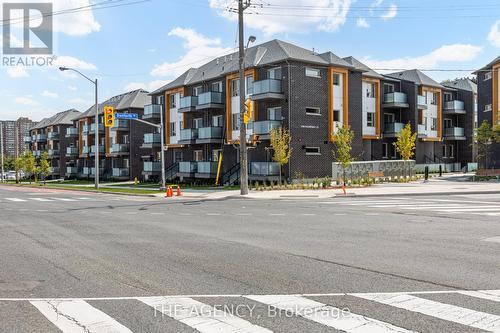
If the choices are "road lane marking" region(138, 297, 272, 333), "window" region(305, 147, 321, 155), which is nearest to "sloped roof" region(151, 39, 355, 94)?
"window" region(305, 147, 321, 155)

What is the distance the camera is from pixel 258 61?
37.9 metres

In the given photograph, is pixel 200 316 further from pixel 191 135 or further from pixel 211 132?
pixel 191 135

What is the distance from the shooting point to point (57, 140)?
86.0m

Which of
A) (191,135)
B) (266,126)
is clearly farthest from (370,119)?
(191,135)

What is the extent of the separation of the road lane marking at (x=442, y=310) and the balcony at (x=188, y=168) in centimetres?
3760

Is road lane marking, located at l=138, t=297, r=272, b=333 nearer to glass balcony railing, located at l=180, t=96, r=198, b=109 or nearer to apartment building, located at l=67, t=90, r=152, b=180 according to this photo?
glass balcony railing, located at l=180, t=96, r=198, b=109

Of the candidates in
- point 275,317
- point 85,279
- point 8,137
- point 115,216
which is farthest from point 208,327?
point 8,137

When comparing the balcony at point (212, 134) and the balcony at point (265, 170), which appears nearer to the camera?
the balcony at point (265, 170)

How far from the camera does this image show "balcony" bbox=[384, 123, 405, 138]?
46056 millimetres

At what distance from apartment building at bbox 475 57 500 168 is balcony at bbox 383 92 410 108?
6984mm

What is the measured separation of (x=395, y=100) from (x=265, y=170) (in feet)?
62.0

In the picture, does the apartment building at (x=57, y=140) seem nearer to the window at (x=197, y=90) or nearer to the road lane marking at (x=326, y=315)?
the window at (x=197, y=90)

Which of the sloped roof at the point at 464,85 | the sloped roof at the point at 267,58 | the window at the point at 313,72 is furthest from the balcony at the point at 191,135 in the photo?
the sloped roof at the point at 464,85

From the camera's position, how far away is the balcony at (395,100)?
46.4m
